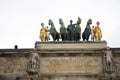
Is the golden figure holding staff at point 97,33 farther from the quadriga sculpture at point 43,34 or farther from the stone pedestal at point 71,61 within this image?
the quadriga sculpture at point 43,34

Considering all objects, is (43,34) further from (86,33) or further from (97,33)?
(97,33)

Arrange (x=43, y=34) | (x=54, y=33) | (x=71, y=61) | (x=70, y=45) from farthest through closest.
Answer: (x=43, y=34) → (x=54, y=33) → (x=70, y=45) → (x=71, y=61)

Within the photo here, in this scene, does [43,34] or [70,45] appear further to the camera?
[43,34]

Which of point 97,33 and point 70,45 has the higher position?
point 97,33

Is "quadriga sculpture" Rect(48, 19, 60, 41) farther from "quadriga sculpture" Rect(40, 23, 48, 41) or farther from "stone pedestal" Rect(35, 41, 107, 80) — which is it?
"stone pedestal" Rect(35, 41, 107, 80)

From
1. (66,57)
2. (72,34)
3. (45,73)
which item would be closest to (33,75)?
(45,73)

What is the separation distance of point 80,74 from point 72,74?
0.48m

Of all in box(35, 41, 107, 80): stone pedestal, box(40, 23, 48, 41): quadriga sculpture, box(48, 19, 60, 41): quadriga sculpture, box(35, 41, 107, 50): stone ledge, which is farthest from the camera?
box(40, 23, 48, 41): quadriga sculpture

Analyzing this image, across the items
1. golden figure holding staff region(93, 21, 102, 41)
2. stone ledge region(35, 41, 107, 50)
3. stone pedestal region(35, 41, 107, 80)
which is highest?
golden figure holding staff region(93, 21, 102, 41)

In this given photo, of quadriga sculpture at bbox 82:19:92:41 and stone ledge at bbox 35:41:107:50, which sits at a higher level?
quadriga sculpture at bbox 82:19:92:41

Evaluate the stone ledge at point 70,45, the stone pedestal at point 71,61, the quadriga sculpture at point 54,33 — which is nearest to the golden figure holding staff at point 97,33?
the stone ledge at point 70,45

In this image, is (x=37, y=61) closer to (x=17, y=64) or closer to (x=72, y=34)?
(x=17, y=64)

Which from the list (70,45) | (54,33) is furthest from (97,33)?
(54,33)

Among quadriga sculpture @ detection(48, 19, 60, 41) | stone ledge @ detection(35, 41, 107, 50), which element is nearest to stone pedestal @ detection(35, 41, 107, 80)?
stone ledge @ detection(35, 41, 107, 50)
